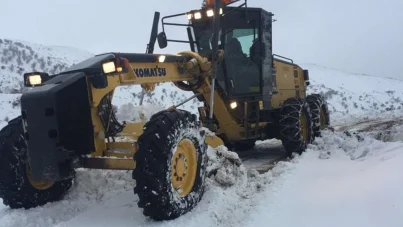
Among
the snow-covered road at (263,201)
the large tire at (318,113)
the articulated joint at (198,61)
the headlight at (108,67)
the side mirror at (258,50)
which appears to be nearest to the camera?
the snow-covered road at (263,201)

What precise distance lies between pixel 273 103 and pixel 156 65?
378 centimetres

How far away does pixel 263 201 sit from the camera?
4.74 metres

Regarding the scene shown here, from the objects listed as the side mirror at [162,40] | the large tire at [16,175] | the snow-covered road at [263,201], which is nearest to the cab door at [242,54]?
the side mirror at [162,40]

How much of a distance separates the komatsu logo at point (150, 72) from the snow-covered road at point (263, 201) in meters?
1.21

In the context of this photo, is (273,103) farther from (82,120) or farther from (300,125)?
(82,120)

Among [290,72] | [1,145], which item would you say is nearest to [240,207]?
[1,145]

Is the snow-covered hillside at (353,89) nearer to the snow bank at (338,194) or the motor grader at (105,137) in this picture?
the snow bank at (338,194)

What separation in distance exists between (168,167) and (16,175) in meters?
1.73

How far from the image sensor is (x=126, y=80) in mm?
4617

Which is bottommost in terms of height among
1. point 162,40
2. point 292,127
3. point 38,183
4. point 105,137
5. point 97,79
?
point 38,183

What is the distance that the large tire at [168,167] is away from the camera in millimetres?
3965

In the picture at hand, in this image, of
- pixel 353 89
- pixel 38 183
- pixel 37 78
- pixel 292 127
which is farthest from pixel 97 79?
pixel 353 89

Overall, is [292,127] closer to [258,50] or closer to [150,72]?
[258,50]

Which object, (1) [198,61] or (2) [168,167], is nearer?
(2) [168,167]
